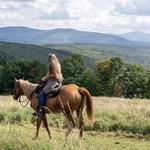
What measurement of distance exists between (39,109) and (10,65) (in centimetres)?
7250

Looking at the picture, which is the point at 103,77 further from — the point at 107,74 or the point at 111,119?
the point at 111,119

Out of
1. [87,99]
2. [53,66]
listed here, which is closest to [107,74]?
[87,99]

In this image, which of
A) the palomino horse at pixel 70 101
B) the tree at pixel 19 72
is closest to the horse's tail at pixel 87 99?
the palomino horse at pixel 70 101

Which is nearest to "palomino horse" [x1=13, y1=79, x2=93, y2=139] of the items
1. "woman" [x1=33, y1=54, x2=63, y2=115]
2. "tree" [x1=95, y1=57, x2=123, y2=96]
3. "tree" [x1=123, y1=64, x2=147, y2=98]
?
"woman" [x1=33, y1=54, x2=63, y2=115]

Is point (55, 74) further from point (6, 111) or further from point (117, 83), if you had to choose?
point (117, 83)

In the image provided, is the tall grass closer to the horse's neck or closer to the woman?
the horse's neck

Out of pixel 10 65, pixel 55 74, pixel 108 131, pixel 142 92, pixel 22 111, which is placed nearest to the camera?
pixel 55 74

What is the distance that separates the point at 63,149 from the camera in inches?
296

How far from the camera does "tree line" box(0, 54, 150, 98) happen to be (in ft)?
255

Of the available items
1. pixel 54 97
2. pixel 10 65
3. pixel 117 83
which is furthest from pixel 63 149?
pixel 10 65

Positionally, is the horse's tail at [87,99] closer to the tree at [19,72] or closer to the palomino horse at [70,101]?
the palomino horse at [70,101]

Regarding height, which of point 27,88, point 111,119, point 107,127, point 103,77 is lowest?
point 103,77

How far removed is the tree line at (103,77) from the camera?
7769cm

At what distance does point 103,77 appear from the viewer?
79.1 m
